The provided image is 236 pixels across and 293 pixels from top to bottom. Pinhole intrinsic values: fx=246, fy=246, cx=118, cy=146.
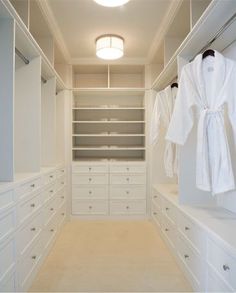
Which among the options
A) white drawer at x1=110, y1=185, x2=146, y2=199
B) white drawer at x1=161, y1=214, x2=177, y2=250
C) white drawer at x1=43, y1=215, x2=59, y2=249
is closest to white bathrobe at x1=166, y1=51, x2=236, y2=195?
white drawer at x1=161, y1=214, x2=177, y2=250

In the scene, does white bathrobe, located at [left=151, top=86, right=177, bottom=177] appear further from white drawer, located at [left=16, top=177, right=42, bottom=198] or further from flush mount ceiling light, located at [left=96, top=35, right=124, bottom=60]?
white drawer, located at [left=16, top=177, right=42, bottom=198]

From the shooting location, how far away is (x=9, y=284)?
1645mm

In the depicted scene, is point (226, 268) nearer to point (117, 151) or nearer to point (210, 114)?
point (210, 114)

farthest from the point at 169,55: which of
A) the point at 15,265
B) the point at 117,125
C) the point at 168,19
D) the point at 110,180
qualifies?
the point at 15,265

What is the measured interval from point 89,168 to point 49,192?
4.22 ft

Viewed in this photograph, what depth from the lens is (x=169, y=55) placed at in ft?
10.4

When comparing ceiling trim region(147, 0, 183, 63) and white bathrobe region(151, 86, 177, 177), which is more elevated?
ceiling trim region(147, 0, 183, 63)

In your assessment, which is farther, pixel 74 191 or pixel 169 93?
pixel 74 191

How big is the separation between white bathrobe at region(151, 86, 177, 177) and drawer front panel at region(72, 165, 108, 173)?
104 centimetres

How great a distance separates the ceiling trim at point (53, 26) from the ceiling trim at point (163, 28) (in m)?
1.26

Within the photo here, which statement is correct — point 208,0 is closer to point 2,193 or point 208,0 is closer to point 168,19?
point 168,19

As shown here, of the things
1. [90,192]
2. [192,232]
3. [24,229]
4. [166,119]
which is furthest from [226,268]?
[90,192]

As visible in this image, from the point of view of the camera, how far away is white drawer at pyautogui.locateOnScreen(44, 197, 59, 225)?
2.64 m

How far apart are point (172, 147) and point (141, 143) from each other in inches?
59.1
